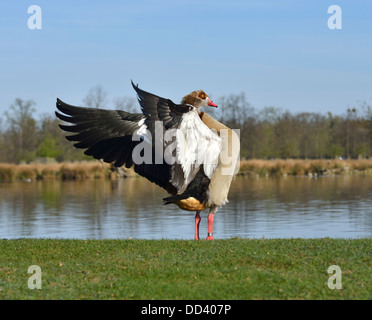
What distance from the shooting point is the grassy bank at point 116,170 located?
46.5 meters

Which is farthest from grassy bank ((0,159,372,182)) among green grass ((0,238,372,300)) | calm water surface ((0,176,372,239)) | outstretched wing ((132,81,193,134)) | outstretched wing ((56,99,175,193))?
outstretched wing ((132,81,193,134))

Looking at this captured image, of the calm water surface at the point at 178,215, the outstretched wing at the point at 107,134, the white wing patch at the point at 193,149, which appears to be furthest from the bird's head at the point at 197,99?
the calm water surface at the point at 178,215

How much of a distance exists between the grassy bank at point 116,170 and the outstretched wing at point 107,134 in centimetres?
3557

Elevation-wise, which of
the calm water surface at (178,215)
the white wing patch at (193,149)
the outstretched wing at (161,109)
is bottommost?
the calm water surface at (178,215)

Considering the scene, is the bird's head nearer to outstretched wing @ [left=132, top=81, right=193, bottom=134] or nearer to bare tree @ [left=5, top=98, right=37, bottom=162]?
outstretched wing @ [left=132, top=81, right=193, bottom=134]

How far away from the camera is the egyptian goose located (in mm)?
8117

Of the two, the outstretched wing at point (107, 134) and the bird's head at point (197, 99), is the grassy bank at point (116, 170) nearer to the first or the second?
the outstretched wing at point (107, 134)

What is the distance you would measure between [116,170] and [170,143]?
39.0 meters

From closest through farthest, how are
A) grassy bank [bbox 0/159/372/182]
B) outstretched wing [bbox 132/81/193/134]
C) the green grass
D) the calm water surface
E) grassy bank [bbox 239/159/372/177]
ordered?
the green grass
outstretched wing [bbox 132/81/193/134]
the calm water surface
grassy bank [bbox 0/159/372/182]
grassy bank [bbox 239/159/372/177]

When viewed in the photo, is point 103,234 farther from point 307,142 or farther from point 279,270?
point 307,142

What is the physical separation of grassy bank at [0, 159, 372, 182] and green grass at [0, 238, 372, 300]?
36.1 meters

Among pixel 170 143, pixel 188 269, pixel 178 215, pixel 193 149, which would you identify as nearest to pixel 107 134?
pixel 170 143

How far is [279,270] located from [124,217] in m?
13.8

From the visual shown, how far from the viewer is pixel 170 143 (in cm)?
823
